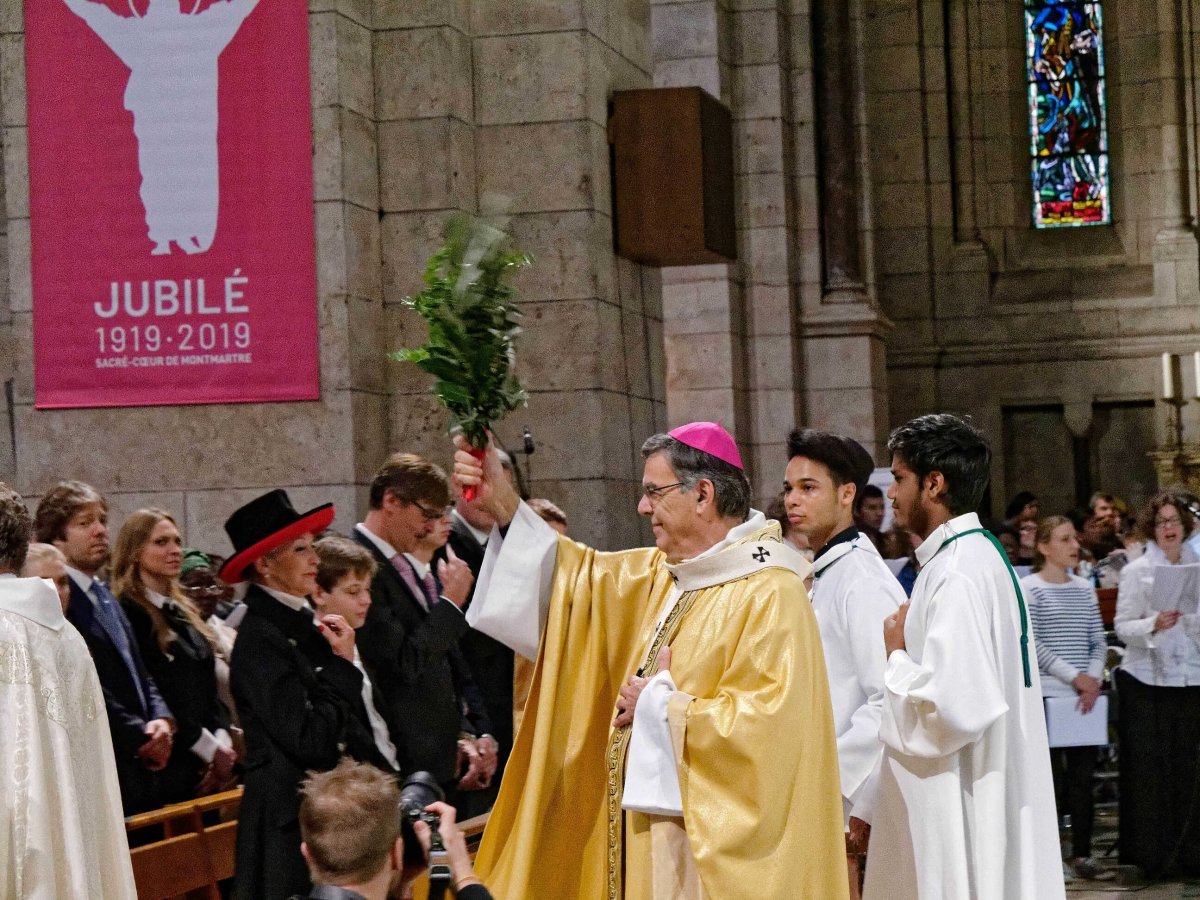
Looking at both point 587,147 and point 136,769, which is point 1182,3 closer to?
point 587,147

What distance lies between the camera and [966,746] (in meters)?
4.48

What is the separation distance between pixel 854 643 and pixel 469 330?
1481mm

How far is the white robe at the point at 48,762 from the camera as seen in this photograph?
430cm

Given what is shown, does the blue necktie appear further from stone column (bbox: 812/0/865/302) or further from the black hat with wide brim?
stone column (bbox: 812/0/865/302)

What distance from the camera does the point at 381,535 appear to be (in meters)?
6.11

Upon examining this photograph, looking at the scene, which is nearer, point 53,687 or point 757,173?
point 53,687

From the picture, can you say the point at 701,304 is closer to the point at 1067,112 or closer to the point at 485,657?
the point at 1067,112

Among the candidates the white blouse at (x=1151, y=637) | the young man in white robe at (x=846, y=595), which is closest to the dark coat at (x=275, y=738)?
the young man in white robe at (x=846, y=595)

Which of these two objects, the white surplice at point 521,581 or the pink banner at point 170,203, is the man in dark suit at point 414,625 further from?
the pink banner at point 170,203

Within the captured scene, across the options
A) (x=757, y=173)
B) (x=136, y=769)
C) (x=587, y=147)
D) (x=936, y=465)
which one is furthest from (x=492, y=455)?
(x=757, y=173)

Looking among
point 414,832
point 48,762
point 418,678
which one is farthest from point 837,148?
point 414,832

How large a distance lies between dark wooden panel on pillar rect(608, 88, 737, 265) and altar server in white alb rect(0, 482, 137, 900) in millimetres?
4614

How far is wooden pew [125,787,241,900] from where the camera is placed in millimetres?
5406

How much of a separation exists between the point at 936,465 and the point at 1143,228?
1571cm
